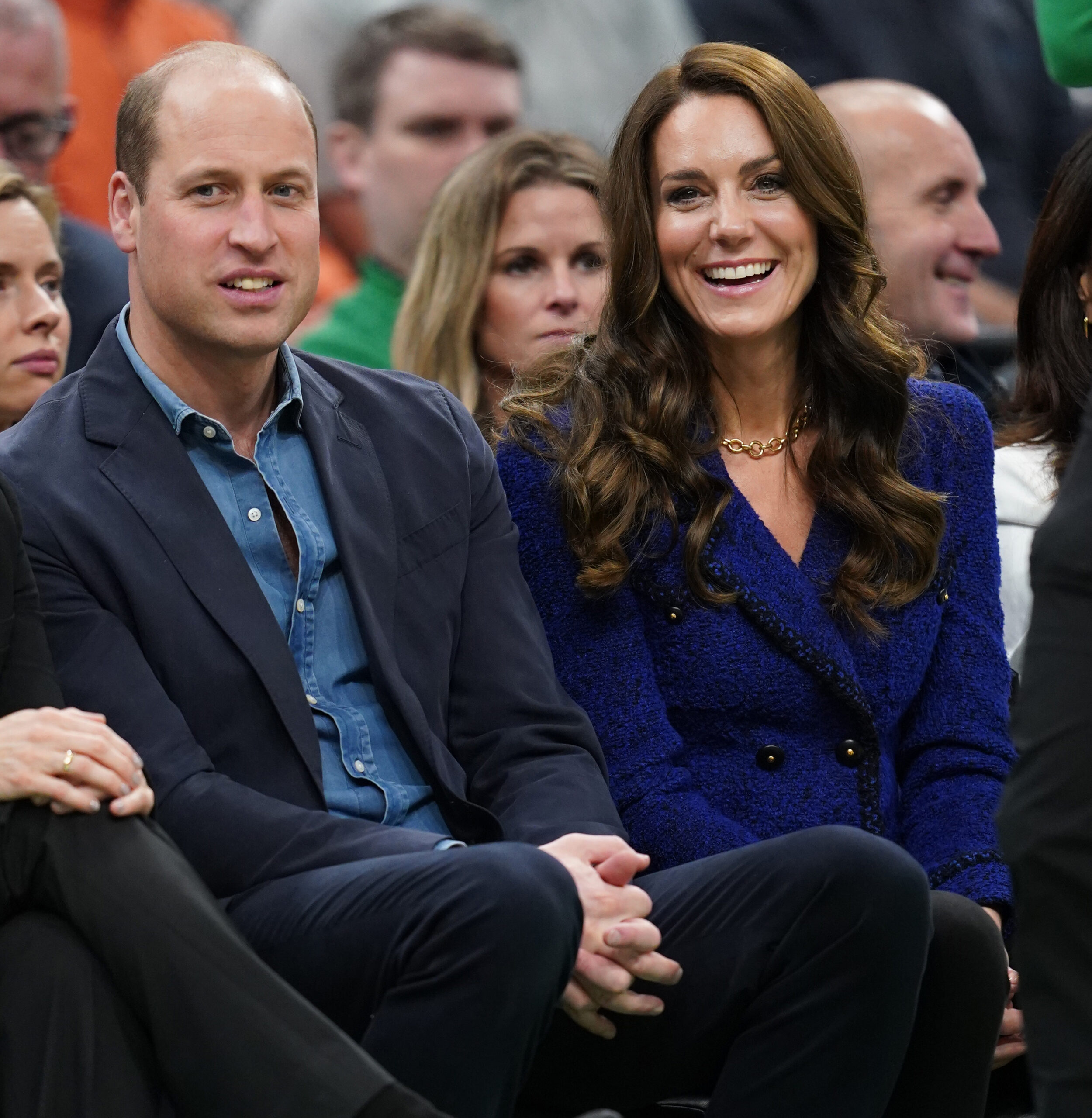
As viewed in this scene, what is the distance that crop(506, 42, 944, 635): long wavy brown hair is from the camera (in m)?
2.53

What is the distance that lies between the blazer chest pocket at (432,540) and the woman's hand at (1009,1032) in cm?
83

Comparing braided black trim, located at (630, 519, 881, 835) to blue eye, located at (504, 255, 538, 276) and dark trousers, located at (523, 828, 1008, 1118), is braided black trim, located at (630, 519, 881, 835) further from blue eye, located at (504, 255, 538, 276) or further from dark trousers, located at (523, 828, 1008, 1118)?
blue eye, located at (504, 255, 538, 276)

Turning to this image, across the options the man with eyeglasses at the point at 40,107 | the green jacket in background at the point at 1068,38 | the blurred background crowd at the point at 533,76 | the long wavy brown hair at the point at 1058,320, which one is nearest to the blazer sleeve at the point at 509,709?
the long wavy brown hair at the point at 1058,320

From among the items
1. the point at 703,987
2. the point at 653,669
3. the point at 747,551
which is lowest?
the point at 703,987

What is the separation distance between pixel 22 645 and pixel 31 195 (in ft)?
4.68

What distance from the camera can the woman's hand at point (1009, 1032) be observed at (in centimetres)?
232

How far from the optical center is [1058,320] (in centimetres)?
306

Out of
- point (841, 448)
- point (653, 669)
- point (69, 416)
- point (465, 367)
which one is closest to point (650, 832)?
point (653, 669)

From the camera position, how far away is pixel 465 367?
3.53 metres

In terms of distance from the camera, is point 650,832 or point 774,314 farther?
point 774,314

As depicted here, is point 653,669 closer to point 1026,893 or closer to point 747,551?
point 747,551

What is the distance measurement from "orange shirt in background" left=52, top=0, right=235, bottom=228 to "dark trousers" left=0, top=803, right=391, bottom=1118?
2.57m

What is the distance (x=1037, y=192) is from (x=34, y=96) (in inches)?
103

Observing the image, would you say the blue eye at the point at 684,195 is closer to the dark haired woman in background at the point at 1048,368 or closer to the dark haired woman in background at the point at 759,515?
the dark haired woman in background at the point at 759,515
